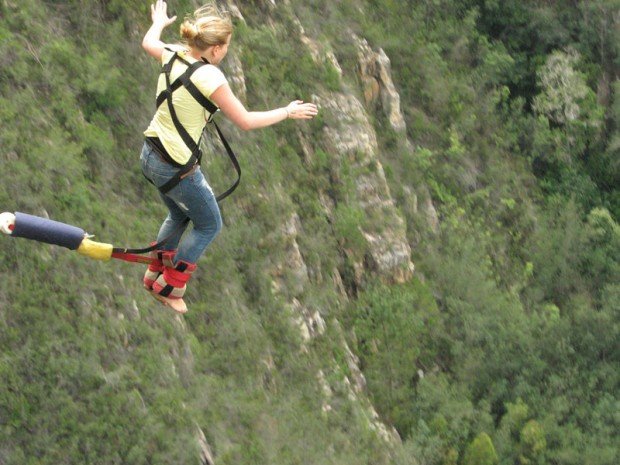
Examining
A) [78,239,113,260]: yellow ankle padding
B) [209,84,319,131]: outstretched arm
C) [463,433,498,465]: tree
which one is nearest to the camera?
[209,84,319,131]: outstretched arm

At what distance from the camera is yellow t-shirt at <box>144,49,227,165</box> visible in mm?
6273

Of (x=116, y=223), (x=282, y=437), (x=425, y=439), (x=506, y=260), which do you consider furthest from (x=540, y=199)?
(x=116, y=223)

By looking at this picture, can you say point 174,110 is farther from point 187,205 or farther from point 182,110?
point 187,205

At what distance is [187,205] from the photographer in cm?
715

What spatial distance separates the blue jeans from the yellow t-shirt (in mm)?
159

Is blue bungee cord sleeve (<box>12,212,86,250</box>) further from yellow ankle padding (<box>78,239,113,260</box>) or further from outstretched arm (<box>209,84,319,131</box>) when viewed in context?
outstretched arm (<box>209,84,319,131</box>)

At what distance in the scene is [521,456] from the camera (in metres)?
21.2

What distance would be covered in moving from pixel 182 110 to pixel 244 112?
1.56 feet

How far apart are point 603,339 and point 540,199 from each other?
5153 millimetres

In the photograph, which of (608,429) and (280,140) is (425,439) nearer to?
(608,429)

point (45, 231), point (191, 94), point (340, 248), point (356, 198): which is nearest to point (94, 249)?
point (45, 231)

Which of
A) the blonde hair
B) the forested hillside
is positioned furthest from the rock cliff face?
the blonde hair

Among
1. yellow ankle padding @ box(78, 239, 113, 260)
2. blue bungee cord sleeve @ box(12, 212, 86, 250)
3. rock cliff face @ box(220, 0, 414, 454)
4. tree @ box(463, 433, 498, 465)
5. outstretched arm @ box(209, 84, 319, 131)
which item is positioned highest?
outstretched arm @ box(209, 84, 319, 131)

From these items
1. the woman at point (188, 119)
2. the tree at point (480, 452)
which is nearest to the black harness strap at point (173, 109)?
the woman at point (188, 119)
